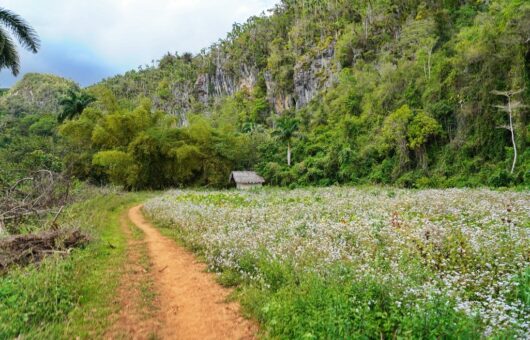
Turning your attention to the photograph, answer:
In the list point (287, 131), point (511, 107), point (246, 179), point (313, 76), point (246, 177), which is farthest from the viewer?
point (313, 76)

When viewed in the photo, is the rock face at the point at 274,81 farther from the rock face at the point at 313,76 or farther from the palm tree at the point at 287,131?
the palm tree at the point at 287,131

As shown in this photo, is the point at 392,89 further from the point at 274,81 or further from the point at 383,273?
the point at 383,273

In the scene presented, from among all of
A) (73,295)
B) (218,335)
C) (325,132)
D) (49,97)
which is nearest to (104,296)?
(73,295)

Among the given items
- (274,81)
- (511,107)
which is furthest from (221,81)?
(511,107)

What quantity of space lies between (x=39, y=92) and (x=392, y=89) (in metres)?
101

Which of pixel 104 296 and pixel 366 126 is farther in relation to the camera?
pixel 366 126

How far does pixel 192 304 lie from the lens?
625cm

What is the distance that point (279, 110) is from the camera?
72375 millimetres

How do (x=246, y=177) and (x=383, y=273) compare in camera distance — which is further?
(x=246, y=177)

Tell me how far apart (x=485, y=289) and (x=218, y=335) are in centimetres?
389

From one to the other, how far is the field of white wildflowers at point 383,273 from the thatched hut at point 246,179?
1170 inches

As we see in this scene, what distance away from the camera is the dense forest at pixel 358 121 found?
1119 inches

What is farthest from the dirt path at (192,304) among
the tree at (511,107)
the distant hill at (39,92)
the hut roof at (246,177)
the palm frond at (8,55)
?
the distant hill at (39,92)

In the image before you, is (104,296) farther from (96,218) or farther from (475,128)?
(475,128)
